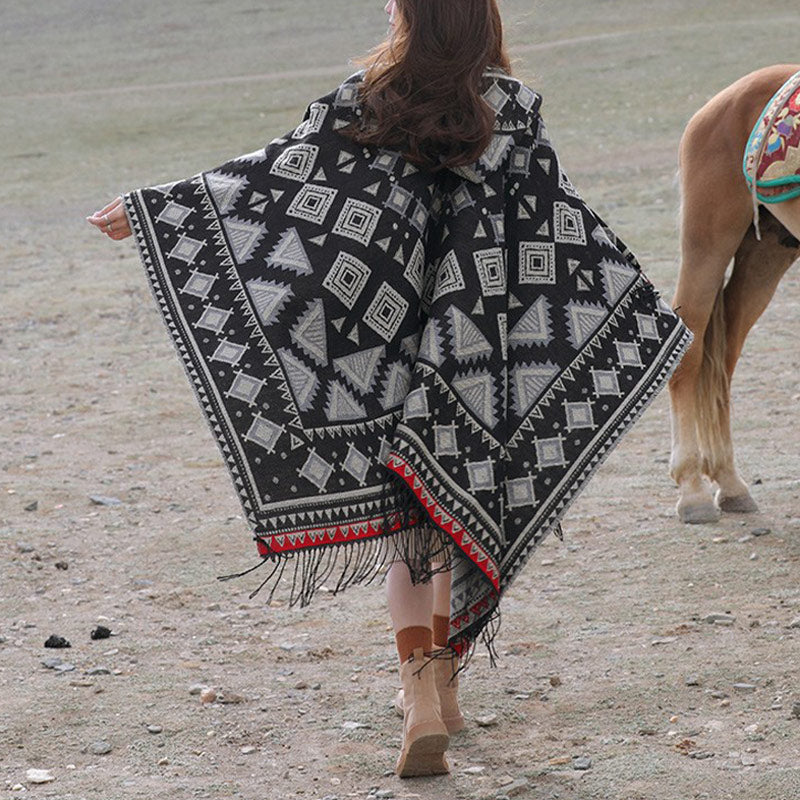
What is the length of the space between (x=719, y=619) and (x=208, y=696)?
1556 mm

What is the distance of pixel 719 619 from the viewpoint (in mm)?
4168

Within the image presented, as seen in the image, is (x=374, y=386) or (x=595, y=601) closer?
(x=374, y=386)

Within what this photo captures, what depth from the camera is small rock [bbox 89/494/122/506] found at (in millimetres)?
5691

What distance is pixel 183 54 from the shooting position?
32.6 metres

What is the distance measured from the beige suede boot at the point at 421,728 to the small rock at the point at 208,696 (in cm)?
73

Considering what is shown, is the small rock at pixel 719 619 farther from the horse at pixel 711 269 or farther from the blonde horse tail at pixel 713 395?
the blonde horse tail at pixel 713 395

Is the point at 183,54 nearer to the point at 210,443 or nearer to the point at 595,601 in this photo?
the point at 210,443

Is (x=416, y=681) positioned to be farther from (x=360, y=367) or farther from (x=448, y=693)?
(x=360, y=367)

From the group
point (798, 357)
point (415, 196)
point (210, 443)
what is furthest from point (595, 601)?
point (798, 357)

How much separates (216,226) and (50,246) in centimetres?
998

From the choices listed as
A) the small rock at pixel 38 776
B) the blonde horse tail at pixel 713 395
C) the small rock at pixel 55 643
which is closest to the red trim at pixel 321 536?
the small rock at pixel 38 776

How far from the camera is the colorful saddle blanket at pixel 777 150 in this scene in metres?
4.93

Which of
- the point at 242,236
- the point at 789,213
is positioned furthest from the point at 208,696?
the point at 789,213

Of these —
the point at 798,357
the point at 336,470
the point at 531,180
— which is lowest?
the point at 798,357
